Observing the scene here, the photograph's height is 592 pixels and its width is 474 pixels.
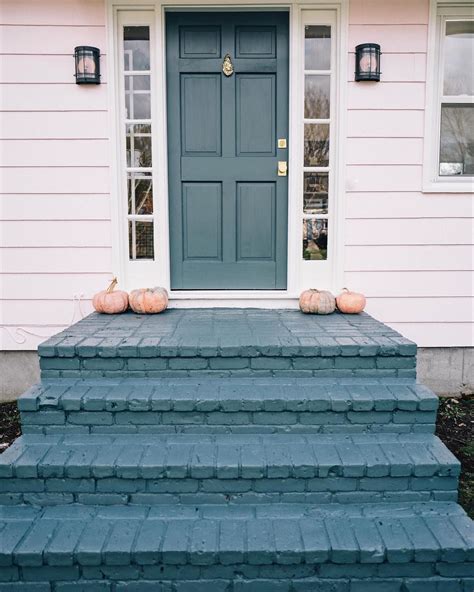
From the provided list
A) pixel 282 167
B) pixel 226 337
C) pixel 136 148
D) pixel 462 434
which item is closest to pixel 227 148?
pixel 282 167

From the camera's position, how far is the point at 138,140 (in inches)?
154

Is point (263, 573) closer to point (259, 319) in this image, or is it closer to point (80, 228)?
point (259, 319)

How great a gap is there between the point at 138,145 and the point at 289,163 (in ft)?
3.83

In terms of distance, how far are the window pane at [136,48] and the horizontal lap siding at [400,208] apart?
59.7 inches

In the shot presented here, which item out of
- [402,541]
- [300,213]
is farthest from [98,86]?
[402,541]

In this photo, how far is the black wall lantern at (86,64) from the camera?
11.9 ft

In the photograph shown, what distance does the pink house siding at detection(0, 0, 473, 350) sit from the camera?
146 inches

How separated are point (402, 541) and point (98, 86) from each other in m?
3.49

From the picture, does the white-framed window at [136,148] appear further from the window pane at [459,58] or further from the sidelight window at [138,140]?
the window pane at [459,58]

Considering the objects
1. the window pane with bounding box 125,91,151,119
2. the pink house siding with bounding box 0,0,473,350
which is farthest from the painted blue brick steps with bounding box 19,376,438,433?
the window pane with bounding box 125,91,151,119

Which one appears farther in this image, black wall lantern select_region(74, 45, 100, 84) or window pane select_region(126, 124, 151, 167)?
window pane select_region(126, 124, 151, 167)

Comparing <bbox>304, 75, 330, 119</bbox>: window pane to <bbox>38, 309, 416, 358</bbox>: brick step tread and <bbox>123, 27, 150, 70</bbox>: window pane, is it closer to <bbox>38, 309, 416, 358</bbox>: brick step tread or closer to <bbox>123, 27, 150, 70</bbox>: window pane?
<bbox>123, 27, 150, 70</bbox>: window pane

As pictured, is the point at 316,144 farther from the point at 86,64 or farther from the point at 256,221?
the point at 86,64

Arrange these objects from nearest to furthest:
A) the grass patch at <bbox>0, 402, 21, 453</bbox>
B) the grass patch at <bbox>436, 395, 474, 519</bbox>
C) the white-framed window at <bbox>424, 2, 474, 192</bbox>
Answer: the grass patch at <bbox>436, 395, 474, 519</bbox> → the grass patch at <bbox>0, 402, 21, 453</bbox> → the white-framed window at <bbox>424, 2, 474, 192</bbox>
